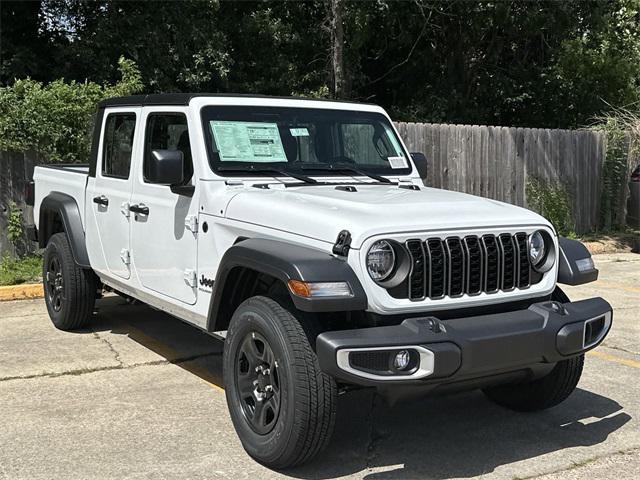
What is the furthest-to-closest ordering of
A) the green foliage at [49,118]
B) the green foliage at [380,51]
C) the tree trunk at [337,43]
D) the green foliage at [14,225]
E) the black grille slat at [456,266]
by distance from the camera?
the green foliage at [380,51], the tree trunk at [337,43], the green foliage at [49,118], the green foliage at [14,225], the black grille slat at [456,266]

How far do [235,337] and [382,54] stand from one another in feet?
56.9

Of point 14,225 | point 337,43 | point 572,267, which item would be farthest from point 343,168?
point 337,43

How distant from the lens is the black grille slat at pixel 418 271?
12.3 feet

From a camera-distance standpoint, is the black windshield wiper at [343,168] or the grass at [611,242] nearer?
the black windshield wiper at [343,168]

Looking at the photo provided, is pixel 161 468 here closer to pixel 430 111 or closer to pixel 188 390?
pixel 188 390

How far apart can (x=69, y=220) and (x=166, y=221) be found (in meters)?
1.80

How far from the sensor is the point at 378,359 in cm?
349

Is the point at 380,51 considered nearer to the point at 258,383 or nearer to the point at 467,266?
the point at 467,266

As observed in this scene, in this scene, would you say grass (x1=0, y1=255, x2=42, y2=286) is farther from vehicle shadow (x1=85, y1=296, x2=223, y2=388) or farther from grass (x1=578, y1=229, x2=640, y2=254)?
grass (x1=578, y1=229, x2=640, y2=254)

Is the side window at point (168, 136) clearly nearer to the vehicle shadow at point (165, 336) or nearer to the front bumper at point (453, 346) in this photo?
the vehicle shadow at point (165, 336)

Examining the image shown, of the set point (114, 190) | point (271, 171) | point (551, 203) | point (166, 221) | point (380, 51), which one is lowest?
point (551, 203)

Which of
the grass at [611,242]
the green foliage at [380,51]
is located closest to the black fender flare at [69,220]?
the grass at [611,242]

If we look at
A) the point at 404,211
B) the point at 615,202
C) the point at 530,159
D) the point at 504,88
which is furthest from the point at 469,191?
the point at 504,88

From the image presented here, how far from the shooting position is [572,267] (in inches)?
169
